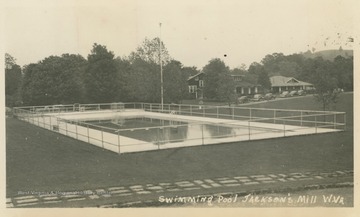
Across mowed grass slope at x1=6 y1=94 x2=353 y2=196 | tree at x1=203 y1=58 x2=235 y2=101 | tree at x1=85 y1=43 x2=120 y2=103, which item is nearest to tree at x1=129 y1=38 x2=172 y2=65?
tree at x1=203 y1=58 x2=235 y2=101

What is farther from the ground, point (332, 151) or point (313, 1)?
point (313, 1)

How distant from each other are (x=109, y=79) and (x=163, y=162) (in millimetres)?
29394

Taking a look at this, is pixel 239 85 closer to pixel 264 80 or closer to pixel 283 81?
pixel 264 80

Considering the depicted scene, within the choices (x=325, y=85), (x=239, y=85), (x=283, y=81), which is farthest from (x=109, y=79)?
(x=283, y=81)

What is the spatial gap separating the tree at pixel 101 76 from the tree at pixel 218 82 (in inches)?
377

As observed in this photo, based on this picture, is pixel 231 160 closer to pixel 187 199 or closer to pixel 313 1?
pixel 187 199

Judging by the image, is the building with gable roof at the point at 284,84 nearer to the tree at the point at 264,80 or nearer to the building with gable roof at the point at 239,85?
the building with gable roof at the point at 239,85

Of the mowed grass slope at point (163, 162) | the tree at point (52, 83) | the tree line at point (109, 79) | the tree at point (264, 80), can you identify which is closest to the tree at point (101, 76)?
the tree line at point (109, 79)

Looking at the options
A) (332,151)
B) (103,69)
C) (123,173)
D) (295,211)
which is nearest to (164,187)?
(123,173)

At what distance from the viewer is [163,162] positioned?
1047 cm

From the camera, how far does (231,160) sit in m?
10.4

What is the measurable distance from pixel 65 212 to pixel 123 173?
2.45 metres

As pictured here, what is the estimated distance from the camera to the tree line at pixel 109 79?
29.0m

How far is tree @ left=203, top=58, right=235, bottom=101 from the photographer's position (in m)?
27.0
